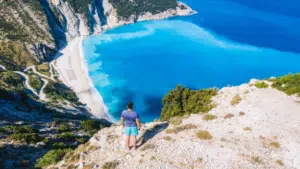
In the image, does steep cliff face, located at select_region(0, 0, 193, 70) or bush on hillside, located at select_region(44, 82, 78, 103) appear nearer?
bush on hillside, located at select_region(44, 82, 78, 103)

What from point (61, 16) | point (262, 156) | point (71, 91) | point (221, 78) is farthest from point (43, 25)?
point (262, 156)

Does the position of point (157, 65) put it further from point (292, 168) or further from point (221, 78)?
point (292, 168)

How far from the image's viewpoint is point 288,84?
32.9 metres

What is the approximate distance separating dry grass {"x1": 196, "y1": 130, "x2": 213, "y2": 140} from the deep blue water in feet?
220

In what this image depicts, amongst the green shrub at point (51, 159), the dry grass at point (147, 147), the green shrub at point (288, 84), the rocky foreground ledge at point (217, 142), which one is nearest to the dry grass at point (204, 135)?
the rocky foreground ledge at point (217, 142)

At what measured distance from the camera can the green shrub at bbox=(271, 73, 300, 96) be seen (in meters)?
31.6

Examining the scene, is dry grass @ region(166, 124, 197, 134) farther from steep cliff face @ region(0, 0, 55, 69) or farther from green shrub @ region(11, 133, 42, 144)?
steep cliff face @ region(0, 0, 55, 69)

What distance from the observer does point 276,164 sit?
19.9 m

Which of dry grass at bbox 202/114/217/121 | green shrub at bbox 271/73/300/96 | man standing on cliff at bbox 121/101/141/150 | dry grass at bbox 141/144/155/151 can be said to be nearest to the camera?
man standing on cliff at bbox 121/101/141/150

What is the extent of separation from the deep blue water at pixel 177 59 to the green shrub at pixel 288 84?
60.0 m

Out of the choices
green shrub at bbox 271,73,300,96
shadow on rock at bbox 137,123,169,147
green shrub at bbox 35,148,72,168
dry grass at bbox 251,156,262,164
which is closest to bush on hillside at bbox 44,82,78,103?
green shrub at bbox 35,148,72,168

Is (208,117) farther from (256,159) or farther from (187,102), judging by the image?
(187,102)

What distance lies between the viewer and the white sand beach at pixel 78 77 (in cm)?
9769

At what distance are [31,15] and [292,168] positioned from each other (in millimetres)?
168012
